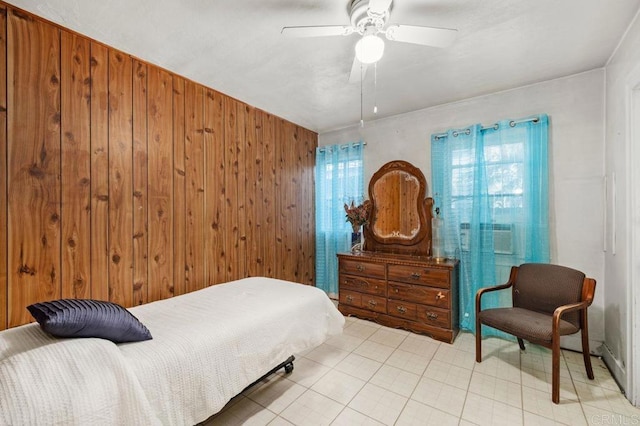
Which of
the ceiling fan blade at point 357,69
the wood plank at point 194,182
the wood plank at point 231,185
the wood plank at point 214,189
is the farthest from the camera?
the wood plank at point 231,185

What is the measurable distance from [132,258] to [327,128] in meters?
2.96

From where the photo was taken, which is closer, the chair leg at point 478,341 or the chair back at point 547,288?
the chair back at point 547,288

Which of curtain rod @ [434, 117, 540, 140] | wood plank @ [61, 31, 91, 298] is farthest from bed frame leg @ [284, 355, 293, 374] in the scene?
curtain rod @ [434, 117, 540, 140]

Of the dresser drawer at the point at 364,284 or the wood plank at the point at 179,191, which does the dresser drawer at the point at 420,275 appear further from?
the wood plank at the point at 179,191

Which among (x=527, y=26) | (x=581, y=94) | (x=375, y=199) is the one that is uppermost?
(x=527, y=26)

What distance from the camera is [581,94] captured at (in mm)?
2510

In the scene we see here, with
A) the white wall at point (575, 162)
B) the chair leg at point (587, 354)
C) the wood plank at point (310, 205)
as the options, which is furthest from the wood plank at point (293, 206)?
the chair leg at point (587, 354)

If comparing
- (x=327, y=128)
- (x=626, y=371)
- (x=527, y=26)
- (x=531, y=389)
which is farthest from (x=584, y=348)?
(x=327, y=128)

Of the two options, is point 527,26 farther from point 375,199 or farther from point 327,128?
point 327,128

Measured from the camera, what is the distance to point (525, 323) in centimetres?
209

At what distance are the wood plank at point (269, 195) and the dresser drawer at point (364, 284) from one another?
900mm

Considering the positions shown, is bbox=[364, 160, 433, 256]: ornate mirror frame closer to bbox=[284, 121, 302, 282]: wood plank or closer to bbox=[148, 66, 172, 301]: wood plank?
bbox=[284, 121, 302, 282]: wood plank

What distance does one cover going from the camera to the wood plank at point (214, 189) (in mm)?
2738

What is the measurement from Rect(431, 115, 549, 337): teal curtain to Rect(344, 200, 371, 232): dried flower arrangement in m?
0.86
